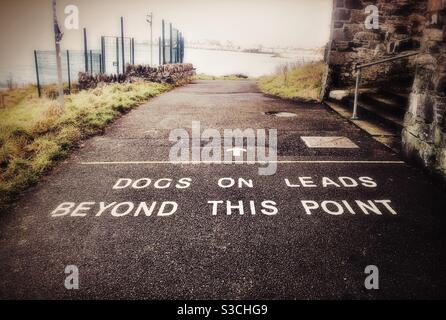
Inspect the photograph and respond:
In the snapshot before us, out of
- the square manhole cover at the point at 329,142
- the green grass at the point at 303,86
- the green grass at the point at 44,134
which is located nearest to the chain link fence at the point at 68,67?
the green grass at the point at 44,134

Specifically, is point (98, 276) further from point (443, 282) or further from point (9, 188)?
point (443, 282)

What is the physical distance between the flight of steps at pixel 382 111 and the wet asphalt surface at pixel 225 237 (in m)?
1.52

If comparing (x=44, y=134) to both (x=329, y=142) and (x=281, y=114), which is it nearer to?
(x=329, y=142)

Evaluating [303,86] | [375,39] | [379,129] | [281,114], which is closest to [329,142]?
[379,129]

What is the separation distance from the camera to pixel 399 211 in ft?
14.0

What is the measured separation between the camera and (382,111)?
345 inches

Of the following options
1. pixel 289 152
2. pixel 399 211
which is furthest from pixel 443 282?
pixel 289 152

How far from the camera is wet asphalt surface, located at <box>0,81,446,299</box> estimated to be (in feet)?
9.65

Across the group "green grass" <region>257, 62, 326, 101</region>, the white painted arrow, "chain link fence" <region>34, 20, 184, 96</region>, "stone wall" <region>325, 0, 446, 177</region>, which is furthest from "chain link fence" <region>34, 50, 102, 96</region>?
the white painted arrow

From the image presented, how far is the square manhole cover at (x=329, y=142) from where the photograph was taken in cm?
693

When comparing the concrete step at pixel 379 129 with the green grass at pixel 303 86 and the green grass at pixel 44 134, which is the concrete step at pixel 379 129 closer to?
the green grass at pixel 303 86

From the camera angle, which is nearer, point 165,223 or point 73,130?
point 165,223

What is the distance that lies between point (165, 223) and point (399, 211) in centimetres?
304

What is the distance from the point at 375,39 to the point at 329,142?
6.36 meters
